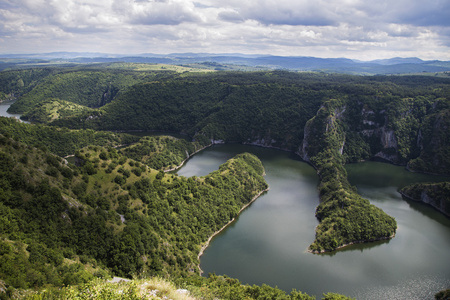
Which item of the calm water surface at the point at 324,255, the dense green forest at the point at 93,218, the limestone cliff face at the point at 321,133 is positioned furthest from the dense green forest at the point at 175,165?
the calm water surface at the point at 324,255

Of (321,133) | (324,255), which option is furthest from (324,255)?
(321,133)

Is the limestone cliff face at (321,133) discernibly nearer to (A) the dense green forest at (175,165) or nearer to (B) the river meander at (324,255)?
(A) the dense green forest at (175,165)

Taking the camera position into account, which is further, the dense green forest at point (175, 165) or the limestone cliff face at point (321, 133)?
the limestone cliff face at point (321, 133)

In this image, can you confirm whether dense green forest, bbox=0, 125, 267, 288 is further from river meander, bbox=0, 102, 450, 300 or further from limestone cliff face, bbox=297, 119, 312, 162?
limestone cliff face, bbox=297, 119, 312, 162

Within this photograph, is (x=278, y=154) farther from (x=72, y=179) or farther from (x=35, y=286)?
(x=35, y=286)

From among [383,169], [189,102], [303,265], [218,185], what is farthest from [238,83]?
[303,265]

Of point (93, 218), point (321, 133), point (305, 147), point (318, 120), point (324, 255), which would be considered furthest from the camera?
point (318, 120)

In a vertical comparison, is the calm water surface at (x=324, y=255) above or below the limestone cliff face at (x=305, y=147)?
below

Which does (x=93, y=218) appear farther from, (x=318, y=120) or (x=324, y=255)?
(x=318, y=120)
